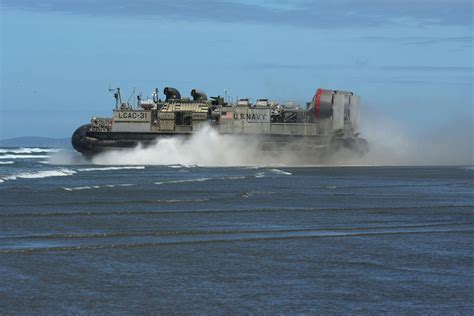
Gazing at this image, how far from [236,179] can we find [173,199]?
381 inches

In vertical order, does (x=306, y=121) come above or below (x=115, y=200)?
above

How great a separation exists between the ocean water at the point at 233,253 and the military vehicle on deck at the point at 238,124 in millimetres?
21756

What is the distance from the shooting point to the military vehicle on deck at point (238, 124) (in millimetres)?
45406

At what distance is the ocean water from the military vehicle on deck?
21756 millimetres

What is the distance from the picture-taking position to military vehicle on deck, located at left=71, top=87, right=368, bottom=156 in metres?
45.4

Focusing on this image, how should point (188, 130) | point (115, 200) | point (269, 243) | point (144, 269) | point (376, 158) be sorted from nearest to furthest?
point (144, 269) → point (269, 243) → point (115, 200) → point (188, 130) → point (376, 158)

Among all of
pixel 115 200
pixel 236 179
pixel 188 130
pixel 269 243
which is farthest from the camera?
pixel 188 130

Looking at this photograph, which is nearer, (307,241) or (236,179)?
(307,241)

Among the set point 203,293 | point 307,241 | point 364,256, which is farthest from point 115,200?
point 203,293

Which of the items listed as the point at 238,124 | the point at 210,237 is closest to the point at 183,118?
the point at 238,124

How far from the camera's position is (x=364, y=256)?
12055 mm

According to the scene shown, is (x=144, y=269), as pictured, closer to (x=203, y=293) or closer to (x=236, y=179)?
(x=203, y=293)

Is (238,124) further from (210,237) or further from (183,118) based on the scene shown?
(210,237)

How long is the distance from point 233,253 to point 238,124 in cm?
3410
